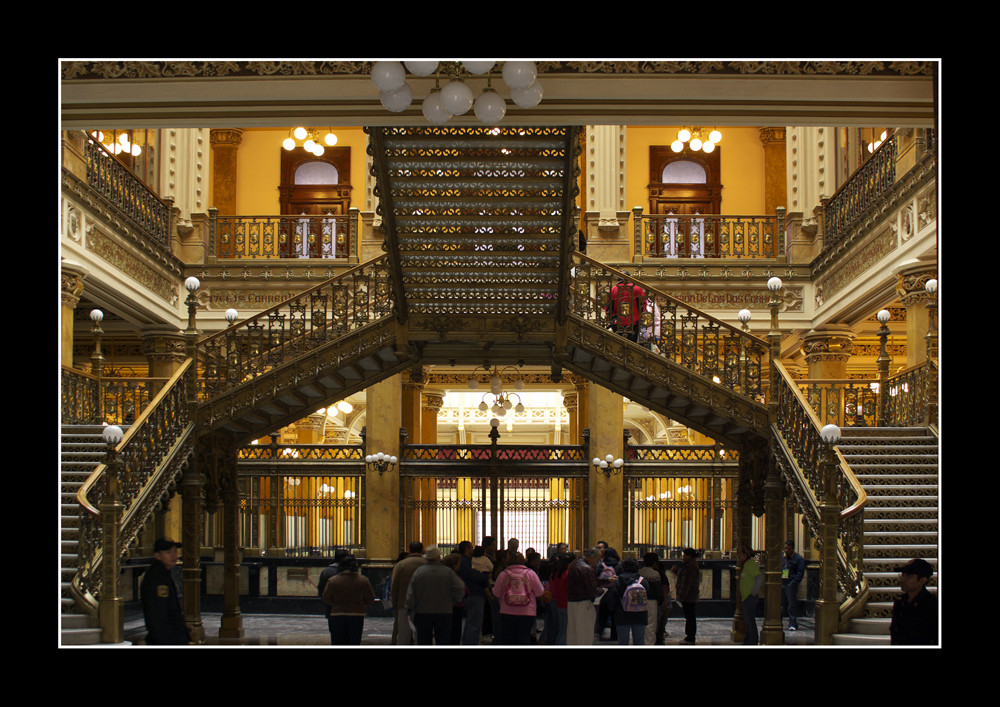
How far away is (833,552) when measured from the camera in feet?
39.4

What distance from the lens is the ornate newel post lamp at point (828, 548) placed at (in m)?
11.8

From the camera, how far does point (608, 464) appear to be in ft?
66.3

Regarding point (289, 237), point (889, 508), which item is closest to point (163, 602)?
point (889, 508)

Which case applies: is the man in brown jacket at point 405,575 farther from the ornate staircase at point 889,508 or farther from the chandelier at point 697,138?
the chandelier at point 697,138

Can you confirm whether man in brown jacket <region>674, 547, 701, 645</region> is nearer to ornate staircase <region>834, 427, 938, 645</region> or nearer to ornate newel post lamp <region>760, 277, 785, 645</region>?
ornate newel post lamp <region>760, 277, 785, 645</region>

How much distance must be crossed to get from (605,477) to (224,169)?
10.6 metres

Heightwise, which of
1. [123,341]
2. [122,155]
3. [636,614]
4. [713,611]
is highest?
[122,155]

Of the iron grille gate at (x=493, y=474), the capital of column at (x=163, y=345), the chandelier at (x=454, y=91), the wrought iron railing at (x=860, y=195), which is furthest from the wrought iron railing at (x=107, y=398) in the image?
the wrought iron railing at (x=860, y=195)

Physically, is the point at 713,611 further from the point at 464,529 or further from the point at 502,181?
the point at 502,181

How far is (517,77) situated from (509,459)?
1222 cm

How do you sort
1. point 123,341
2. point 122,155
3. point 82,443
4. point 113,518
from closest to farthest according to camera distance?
point 113,518 < point 82,443 < point 122,155 < point 123,341

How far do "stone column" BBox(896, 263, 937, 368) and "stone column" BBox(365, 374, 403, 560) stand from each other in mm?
9006

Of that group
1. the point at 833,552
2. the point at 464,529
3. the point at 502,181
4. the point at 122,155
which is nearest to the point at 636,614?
the point at 833,552

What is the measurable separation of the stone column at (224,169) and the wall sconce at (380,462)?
7.07 metres
